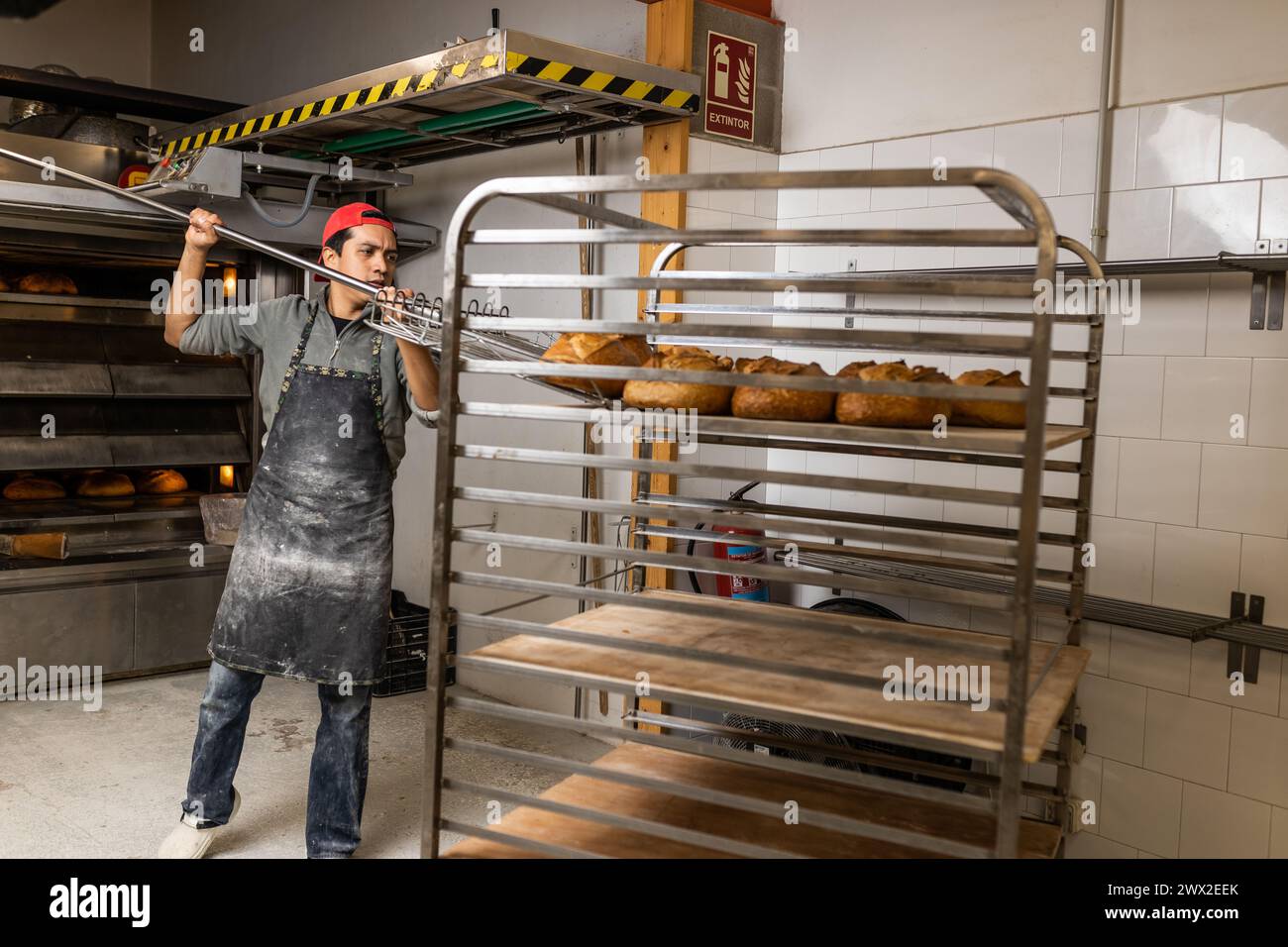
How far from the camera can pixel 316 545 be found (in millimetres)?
3055

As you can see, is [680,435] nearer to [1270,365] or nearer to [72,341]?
[1270,365]

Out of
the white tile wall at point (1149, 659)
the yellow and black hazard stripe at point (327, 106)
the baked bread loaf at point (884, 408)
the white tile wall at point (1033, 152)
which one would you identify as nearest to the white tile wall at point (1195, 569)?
the white tile wall at point (1149, 659)

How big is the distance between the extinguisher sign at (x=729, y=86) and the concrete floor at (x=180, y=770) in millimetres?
2439

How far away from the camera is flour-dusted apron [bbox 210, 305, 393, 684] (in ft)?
10.0

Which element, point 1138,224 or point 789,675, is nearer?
point 789,675

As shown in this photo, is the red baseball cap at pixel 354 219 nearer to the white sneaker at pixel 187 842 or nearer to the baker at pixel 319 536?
the baker at pixel 319 536

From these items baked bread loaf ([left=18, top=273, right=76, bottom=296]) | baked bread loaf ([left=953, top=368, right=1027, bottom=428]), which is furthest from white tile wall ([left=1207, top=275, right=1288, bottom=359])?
baked bread loaf ([left=18, top=273, right=76, bottom=296])

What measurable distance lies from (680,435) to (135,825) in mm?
2611

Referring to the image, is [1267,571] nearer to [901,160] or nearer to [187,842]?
[901,160]

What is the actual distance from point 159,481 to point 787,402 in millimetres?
4526

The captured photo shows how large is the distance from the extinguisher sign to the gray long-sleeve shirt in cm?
167

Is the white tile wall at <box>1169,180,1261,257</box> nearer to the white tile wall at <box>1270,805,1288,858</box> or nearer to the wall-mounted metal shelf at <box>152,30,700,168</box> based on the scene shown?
the white tile wall at <box>1270,805,1288,858</box>

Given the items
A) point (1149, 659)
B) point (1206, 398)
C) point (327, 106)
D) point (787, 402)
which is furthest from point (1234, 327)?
point (327, 106)

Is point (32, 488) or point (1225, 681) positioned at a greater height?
point (32, 488)
